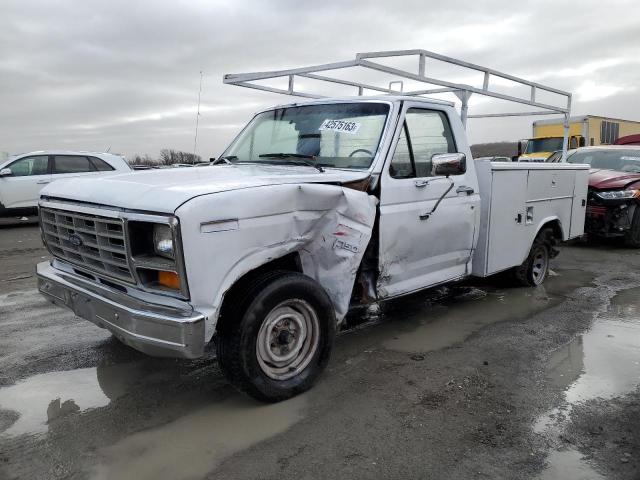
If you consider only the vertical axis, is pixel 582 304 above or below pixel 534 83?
below

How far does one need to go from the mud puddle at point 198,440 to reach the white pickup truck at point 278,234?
6.4 inches

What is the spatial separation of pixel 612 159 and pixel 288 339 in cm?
930

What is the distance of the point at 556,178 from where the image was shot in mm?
6164

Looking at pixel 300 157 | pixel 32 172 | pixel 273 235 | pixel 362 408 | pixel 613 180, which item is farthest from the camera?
pixel 32 172

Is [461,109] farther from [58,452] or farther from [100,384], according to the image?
[58,452]

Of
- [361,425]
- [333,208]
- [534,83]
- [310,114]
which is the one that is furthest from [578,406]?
[534,83]

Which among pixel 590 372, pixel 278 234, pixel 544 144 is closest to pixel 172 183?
pixel 278 234

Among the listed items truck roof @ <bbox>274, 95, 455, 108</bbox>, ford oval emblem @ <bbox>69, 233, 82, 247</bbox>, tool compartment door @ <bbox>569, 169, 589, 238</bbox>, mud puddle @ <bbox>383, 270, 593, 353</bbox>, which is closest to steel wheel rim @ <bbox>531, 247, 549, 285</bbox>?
mud puddle @ <bbox>383, 270, 593, 353</bbox>

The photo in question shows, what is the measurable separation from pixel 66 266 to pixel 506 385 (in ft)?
10.8

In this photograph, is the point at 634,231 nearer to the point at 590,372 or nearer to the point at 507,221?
the point at 507,221

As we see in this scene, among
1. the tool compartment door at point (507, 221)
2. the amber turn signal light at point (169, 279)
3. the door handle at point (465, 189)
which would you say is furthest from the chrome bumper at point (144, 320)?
the tool compartment door at point (507, 221)

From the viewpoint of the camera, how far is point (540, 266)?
6.57 meters

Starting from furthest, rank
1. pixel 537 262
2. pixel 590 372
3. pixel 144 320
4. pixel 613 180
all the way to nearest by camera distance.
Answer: pixel 613 180 → pixel 537 262 → pixel 590 372 → pixel 144 320

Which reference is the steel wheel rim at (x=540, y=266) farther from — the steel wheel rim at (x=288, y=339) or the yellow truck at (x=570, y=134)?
the yellow truck at (x=570, y=134)
